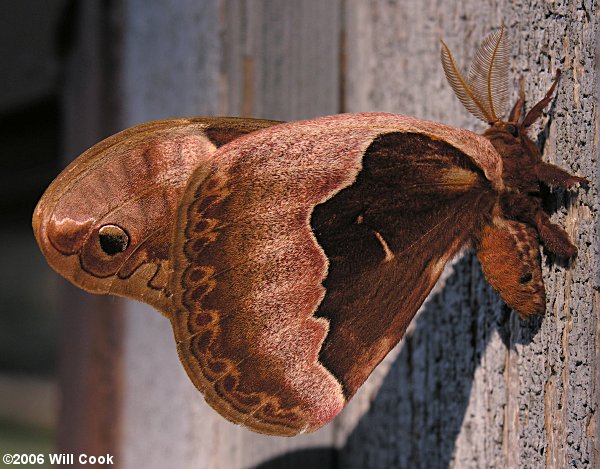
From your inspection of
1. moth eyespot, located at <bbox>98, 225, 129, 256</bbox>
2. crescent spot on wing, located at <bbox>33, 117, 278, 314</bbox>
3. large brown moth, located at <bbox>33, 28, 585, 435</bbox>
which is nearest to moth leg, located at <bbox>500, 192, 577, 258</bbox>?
large brown moth, located at <bbox>33, 28, 585, 435</bbox>

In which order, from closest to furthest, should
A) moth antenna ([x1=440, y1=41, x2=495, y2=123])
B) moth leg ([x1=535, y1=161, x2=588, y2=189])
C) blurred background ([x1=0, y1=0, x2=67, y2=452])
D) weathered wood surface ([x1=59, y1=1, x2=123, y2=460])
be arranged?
1. moth leg ([x1=535, y1=161, x2=588, y2=189])
2. moth antenna ([x1=440, y1=41, x2=495, y2=123])
3. weathered wood surface ([x1=59, y1=1, x2=123, y2=460])
4. blurred background ([x1=0, y1=0, x2=67, y2=452])

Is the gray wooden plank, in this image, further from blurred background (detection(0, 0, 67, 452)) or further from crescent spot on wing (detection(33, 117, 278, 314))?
blurred background (detection(0, 0, 67, 452))

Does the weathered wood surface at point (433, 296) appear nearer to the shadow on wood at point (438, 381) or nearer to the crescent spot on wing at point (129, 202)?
the shadow on wood at point (438, 381)

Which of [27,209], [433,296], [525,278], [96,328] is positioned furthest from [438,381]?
[27,209]

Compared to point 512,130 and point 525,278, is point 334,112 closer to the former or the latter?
point 512,130

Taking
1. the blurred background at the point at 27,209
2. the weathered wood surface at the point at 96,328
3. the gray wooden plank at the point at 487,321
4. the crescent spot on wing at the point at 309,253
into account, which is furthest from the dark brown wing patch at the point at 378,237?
the blurred background at the point at 27,209

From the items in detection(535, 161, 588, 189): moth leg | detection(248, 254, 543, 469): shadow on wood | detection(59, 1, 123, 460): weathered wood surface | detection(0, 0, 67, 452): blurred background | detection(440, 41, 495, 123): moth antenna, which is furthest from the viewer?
detection(0, 0, 67, 452): blurred background
